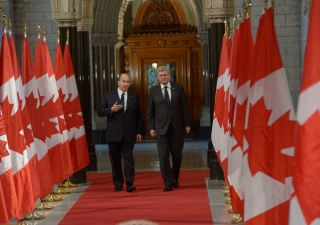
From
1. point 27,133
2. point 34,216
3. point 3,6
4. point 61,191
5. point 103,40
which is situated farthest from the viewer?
point 103,40

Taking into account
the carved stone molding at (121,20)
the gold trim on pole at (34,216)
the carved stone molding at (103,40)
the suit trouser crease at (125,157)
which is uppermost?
the carved stone molding at (121,20)

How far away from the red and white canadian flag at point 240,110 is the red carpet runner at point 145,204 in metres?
0.77

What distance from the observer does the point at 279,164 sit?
5586 mm

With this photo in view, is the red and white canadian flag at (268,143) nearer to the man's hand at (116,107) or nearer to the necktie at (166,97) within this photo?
the man's hand at (116,107)

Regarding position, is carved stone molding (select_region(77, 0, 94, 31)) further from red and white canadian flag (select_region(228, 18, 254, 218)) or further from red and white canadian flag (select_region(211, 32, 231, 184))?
red and white canadian flag (select_region(228, 18, 254, 218))

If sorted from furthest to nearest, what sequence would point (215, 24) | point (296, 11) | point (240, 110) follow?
point (296, 11), point (215, 24), point (240, 110)

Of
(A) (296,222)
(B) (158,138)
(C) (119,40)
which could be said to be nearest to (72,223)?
(B) (158,138)

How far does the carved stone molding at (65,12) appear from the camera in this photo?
11.9m

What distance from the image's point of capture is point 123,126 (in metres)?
10.2

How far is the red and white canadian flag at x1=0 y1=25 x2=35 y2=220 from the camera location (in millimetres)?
7160

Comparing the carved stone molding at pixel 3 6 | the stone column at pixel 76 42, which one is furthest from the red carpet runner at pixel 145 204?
the carved stone molding at pixel 3 6

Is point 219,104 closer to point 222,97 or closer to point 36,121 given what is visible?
point 222,97

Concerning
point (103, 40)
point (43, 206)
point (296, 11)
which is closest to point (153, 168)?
point (296, 11)

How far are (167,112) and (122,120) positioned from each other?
67cm
